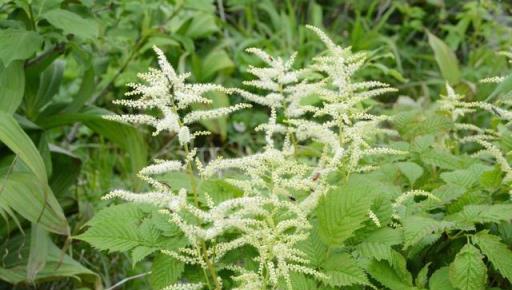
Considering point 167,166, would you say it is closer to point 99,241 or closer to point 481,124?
point 99,241

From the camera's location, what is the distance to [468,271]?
1.99 m

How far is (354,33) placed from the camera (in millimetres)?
5797

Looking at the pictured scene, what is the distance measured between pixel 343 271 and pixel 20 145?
3.91ft

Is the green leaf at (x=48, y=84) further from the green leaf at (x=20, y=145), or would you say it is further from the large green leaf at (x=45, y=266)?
the green leaf at (x=20, y=145)

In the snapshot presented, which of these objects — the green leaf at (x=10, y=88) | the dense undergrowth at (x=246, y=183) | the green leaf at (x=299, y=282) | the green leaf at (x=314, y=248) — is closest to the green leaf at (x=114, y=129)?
the dense undergrowth at (x=246, y=183)

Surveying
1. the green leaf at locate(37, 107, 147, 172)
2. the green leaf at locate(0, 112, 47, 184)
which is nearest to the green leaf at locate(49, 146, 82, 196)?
the green leaf at locate(37, 107, 147, 172)

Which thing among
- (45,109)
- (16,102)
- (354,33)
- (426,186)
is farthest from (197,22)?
(426,186)

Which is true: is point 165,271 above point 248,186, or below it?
below

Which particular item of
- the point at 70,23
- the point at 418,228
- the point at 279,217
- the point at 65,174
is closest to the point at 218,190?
the point at 279,217

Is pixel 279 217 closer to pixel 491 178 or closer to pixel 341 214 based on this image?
pixel 341 214

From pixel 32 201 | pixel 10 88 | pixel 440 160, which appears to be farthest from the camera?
pixel 10 88

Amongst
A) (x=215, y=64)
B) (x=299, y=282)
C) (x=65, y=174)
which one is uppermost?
(x=299, y=282)

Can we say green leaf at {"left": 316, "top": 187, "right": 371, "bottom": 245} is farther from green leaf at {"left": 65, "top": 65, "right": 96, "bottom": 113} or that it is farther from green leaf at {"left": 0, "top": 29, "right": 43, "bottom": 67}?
green leaf at {"left": 65, "top": 65, "right": 96, "bottom": 113}

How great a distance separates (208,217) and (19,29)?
4.98ft
